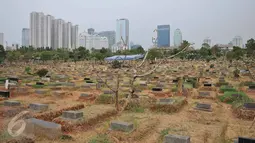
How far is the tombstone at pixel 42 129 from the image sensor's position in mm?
7375

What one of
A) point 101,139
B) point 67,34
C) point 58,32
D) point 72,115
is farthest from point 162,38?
point 67,34

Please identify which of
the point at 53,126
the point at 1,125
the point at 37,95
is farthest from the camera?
the point at 37,95

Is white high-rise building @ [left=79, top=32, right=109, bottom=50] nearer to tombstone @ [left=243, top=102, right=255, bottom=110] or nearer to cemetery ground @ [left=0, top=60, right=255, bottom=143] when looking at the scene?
cemetery ground @ [left=0, top=60, right=255, bottom=143]

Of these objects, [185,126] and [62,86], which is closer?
[185,126]

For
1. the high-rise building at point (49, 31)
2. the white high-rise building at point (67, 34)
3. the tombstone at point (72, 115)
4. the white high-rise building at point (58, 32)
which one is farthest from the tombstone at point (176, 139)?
the white high-rise building at point (67, 34)

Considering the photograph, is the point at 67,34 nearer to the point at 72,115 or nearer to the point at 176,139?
the point at 72,115

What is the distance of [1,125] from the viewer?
836 cm

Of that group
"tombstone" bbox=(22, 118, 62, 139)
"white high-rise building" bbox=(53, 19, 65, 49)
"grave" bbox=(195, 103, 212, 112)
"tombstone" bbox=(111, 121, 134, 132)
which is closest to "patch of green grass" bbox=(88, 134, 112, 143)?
"tombstone" bbox=(111, 121, 134, 132)

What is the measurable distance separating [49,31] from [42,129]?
285 ft

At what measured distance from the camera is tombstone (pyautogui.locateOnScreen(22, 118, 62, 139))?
24.2 ft

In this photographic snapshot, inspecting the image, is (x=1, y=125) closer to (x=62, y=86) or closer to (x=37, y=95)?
(x=37, y=95)

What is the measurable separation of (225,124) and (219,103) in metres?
4.35

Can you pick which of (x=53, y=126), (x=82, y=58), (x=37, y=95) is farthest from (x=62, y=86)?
(x=82, y=58)

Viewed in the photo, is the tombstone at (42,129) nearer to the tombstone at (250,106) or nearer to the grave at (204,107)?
the grave at (204,107)
